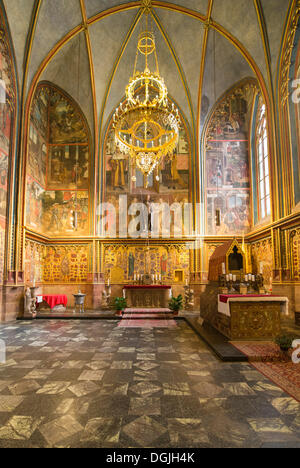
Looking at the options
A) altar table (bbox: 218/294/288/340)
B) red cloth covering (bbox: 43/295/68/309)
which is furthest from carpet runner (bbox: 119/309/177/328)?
altar table (bbox: 218/294/288/340)

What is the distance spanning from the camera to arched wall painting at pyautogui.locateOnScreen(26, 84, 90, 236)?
16.7 m

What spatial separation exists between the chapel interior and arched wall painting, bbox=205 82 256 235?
9cm

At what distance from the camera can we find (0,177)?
12.4 m

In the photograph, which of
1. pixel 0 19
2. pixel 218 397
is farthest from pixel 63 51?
pixel 218 397

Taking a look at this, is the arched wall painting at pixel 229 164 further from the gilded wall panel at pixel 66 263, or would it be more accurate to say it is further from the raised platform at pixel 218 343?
the raised platform at pixel 218 343

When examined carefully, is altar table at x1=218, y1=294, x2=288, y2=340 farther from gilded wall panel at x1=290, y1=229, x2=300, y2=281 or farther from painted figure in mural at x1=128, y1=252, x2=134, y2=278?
painted figure in mural at x1=128, y1=252, x2=134, y2=278

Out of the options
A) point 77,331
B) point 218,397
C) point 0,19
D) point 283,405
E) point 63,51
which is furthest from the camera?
point 63,51

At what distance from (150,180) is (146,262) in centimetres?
502

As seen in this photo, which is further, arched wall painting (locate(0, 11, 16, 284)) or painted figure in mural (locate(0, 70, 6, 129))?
painted figure in mural (locate(0, 70, 6, 129))

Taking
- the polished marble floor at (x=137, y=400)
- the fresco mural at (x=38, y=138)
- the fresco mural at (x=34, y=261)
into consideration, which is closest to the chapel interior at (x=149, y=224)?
the polished marble floor at (x=137, y=400)

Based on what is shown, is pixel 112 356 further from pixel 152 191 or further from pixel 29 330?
pixel 152 191

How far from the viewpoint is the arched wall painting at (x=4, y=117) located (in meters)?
12.3

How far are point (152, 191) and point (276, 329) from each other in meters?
11.5

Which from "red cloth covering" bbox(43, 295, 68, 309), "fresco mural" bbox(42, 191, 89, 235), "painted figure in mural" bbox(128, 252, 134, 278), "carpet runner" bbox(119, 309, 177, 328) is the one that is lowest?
"carpet runner" bbox(119, 309, 177, 328)
